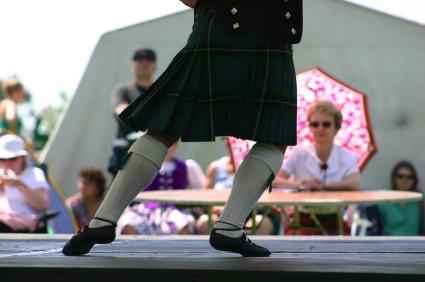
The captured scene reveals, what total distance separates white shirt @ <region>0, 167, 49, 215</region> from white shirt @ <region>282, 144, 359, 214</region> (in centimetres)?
136

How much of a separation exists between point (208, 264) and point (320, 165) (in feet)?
9.36

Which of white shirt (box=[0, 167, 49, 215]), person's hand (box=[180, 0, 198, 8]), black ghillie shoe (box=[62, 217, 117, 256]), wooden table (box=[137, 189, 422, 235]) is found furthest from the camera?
white shirt (box=[0, 167, 49, 215])

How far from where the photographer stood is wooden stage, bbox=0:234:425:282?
101 inches

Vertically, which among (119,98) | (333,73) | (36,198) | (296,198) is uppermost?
(333,73)

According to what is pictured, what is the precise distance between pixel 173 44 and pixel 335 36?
1151mm

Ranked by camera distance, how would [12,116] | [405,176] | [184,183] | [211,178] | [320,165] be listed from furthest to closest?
[405,176], [12,116], [211,178], [184,183], [320,165]

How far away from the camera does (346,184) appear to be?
5.47m

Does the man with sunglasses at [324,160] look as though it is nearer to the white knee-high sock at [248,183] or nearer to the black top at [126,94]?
the black top at [126,94]

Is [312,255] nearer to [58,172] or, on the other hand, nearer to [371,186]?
[371,186]

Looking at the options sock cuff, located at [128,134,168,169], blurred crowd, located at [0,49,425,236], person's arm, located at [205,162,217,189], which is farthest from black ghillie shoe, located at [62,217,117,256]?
person's arm, located at [205,162,217,189]

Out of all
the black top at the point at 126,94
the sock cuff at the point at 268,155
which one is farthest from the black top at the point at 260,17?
the black top at the point at 126,94

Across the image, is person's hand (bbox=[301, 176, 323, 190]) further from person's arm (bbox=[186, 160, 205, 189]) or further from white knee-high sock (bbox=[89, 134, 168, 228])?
white knee-high sock (bbox=[89, 134, 168, 228])

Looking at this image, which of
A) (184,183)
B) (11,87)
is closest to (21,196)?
(184,183)

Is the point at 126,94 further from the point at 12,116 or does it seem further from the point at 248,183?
the point at 248,183
